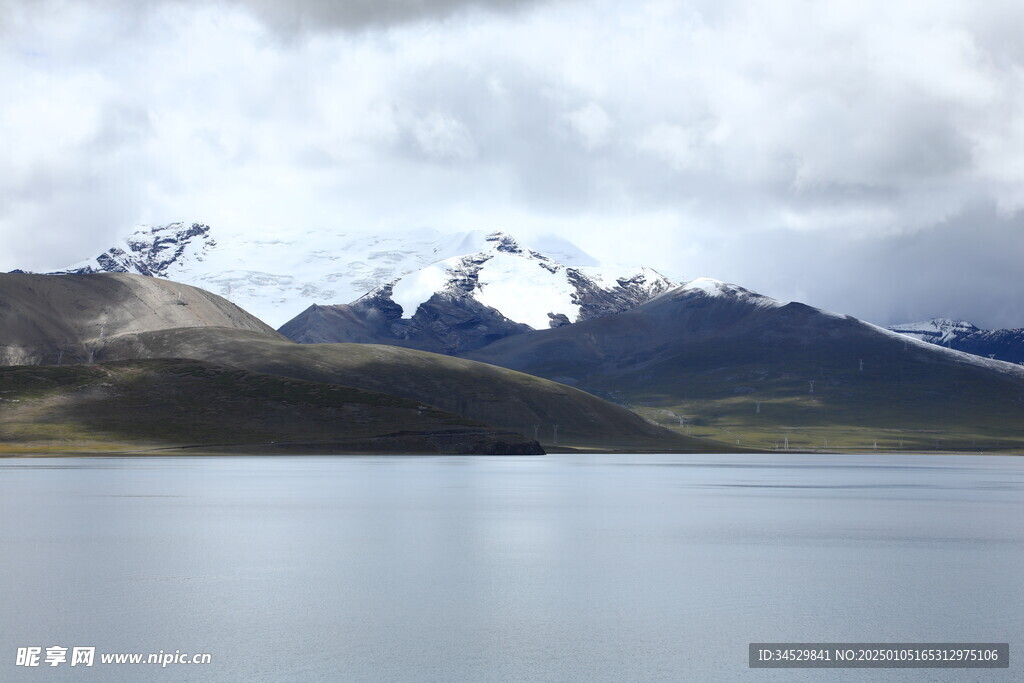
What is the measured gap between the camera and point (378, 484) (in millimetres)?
114375

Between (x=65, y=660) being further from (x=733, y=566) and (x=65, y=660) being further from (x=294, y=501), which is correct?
(x=294, y=501)

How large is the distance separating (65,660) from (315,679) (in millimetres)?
7098

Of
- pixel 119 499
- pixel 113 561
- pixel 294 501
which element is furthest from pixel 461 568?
pixel 119 499

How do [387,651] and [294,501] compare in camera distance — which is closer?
[387,651]

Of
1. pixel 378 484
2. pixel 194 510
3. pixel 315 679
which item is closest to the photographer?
pixel 315 679

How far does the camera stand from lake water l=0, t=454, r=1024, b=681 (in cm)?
3017

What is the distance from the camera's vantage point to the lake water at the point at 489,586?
3017 cm

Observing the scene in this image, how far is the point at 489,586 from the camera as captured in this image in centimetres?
4231

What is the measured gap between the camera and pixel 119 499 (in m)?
84.8

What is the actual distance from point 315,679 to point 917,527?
50.5 metres

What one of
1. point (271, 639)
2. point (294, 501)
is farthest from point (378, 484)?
point (271, 639)

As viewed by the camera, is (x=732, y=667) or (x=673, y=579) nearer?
(x=732, y=667)

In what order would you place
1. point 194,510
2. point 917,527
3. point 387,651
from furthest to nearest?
point 194,510, point 917,527, point 387,651

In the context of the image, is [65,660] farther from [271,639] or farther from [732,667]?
[732,667]
